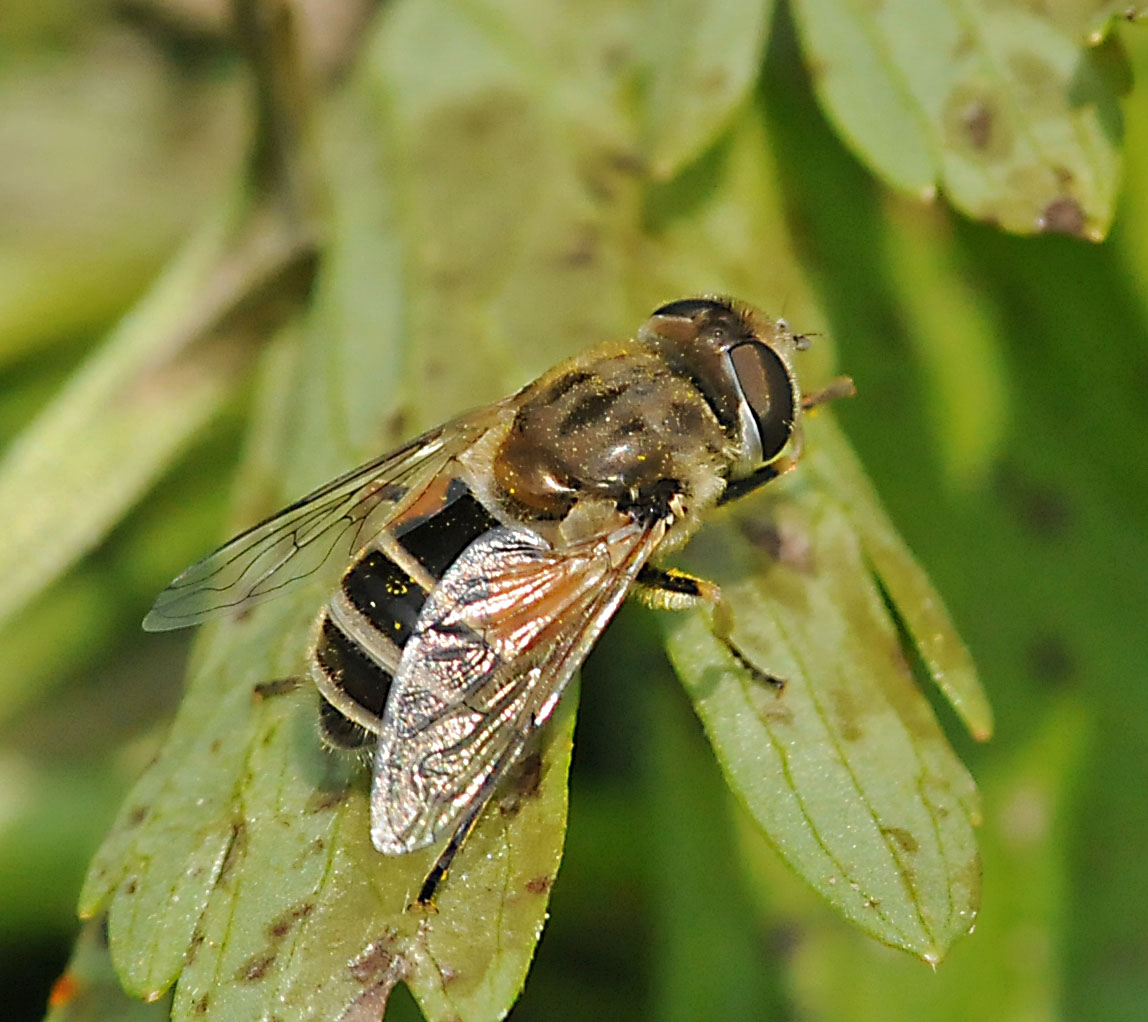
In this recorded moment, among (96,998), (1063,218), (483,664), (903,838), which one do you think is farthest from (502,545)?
(1063,218)

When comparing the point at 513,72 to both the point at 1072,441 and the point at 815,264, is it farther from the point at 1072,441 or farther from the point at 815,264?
the point at 1072,441

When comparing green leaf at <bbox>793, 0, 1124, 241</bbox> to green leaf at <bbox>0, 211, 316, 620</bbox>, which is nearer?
green leaf at <bbox>793, 0, 1124, 241</bbox>

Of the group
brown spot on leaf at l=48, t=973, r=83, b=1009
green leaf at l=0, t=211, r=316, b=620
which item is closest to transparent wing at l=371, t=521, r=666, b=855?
brown spot on leaf at l=48, t=973, r=83, b=1009

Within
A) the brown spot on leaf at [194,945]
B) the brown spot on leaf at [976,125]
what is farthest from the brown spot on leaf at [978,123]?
the brown spot on leaf at [194,945]

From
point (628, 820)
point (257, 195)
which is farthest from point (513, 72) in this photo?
point (628, 820)

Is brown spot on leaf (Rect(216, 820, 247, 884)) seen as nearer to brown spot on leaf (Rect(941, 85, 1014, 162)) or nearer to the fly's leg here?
the fly's leg

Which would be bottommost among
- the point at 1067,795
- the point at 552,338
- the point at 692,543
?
the point at 1067,795
